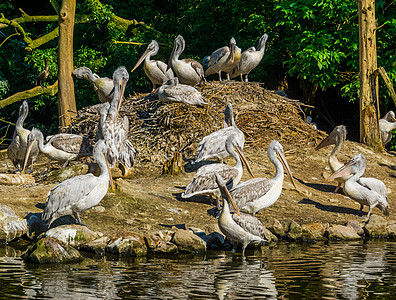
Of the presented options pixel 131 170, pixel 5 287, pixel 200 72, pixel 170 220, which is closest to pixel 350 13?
pixel 200 72

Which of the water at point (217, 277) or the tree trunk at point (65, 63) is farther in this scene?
the tree trunk at point (65, 63)

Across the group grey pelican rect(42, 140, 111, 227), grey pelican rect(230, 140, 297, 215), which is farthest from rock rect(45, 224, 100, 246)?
grey pelican rect(230, 140, 297, 215)

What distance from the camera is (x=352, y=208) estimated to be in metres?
10.1

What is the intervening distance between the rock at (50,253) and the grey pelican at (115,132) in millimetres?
3276

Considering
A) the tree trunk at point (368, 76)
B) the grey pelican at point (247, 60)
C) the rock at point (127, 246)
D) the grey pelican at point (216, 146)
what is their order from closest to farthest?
the rock at point (127, 246) < the grey pelican at point (216, 146) < the tree trunk at point (368, 76) < the grey pelican at point (247, 60)

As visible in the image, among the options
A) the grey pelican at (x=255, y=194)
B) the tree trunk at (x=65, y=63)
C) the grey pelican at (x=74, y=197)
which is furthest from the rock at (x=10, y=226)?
the tree trunk at (x=65, y=63)

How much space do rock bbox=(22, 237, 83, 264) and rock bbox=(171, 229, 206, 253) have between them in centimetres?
126

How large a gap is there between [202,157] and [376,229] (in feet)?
10.4

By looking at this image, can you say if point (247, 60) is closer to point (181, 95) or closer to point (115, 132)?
point (181, 95)

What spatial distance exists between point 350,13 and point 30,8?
1122 centimetres

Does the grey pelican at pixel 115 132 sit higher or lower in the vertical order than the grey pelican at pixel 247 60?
lower

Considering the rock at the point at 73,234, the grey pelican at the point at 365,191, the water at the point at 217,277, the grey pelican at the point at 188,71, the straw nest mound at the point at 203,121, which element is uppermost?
the grey pelican at the point at 188,71

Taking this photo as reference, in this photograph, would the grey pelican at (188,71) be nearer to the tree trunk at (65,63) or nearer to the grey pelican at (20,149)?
the tree trunk at (65,63)

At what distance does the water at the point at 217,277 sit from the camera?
5.39 m
